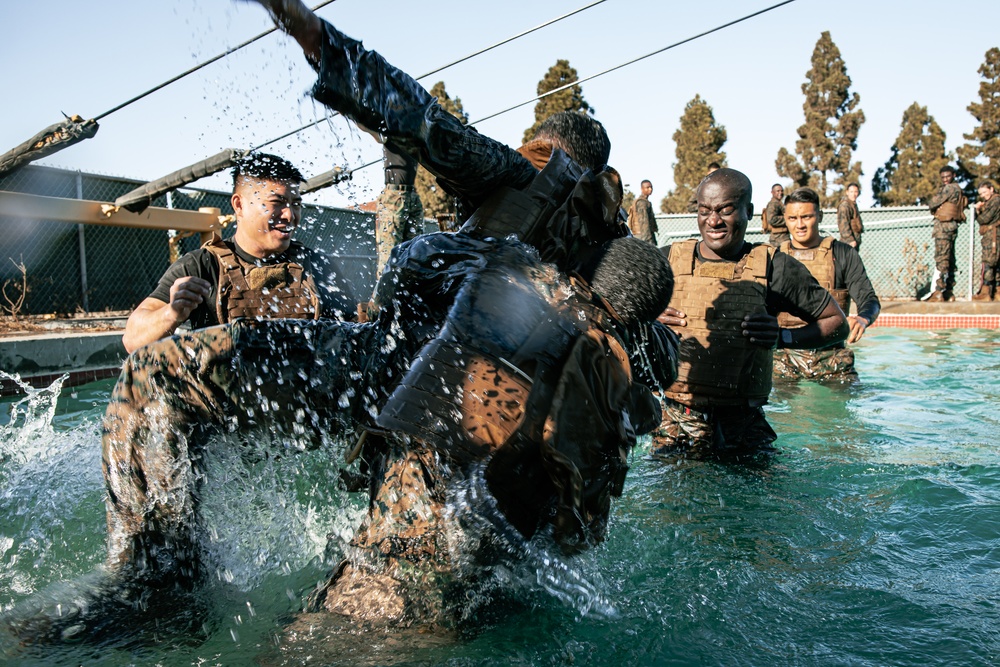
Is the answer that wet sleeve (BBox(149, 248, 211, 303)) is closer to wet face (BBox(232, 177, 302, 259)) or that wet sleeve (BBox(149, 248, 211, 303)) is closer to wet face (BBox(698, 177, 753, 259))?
wet face (BBox(232, 177, 302, 259))

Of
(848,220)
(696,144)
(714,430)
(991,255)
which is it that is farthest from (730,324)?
(696,144)

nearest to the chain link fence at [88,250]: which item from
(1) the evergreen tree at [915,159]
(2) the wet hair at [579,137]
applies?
(2) the wet hair at [579,137]

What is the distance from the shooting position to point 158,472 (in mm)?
2543

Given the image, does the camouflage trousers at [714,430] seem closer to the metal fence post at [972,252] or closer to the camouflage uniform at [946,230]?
the camouflage uniform at [946,230]

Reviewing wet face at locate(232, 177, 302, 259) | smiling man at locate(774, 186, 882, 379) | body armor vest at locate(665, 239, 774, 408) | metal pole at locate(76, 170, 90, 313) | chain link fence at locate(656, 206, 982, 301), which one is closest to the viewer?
wet face at locate(232, 177, 302, 259)

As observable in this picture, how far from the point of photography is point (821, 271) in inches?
269

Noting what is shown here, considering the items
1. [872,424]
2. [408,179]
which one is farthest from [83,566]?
[872,424]

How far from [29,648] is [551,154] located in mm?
2185

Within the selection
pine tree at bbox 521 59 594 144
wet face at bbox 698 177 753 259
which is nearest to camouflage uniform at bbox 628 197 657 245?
pine tree at bbox 521 59 594 144

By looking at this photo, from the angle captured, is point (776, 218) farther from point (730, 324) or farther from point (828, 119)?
point (828, 119)

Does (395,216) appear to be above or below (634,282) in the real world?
above

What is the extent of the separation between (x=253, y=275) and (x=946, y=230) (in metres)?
14.2

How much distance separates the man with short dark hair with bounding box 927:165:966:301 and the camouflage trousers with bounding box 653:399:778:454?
12.1 meters

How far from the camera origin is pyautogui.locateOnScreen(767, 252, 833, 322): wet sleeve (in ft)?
14.5
